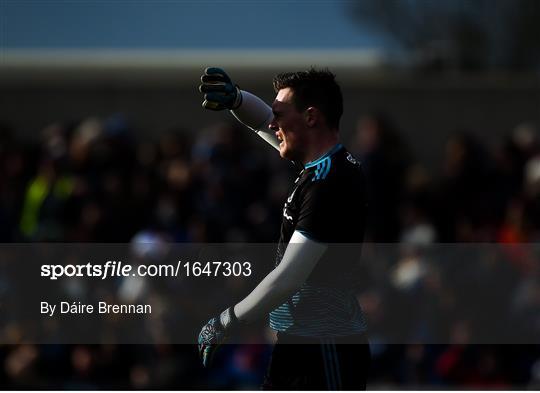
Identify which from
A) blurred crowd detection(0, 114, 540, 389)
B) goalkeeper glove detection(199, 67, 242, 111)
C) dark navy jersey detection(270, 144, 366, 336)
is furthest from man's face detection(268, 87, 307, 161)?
blurred crowd detection(0, 114, 540, 389)

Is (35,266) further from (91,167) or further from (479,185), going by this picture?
(479,185)

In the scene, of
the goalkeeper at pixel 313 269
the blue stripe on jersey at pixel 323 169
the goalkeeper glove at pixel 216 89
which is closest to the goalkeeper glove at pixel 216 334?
the goalkeeper at pixel 313 269

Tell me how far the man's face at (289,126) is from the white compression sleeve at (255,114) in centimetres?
51

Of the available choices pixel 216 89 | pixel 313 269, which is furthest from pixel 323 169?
pixel 216 89

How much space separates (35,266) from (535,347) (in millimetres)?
4330

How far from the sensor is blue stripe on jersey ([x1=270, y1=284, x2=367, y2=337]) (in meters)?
4.61

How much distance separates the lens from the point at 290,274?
4.42 metres

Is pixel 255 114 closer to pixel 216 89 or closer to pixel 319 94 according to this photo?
pixel 216 89

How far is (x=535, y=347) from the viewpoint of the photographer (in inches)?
335

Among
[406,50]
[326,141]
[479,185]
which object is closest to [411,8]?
[406,50]

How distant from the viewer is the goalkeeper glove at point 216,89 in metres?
5.05

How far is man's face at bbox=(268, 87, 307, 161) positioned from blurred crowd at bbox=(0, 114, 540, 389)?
429 centimetres

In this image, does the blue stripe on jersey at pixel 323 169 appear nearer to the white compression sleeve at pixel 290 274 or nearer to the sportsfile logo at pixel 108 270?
the white compression sleeve at pixel 290 274

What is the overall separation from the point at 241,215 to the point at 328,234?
16.0 feet
